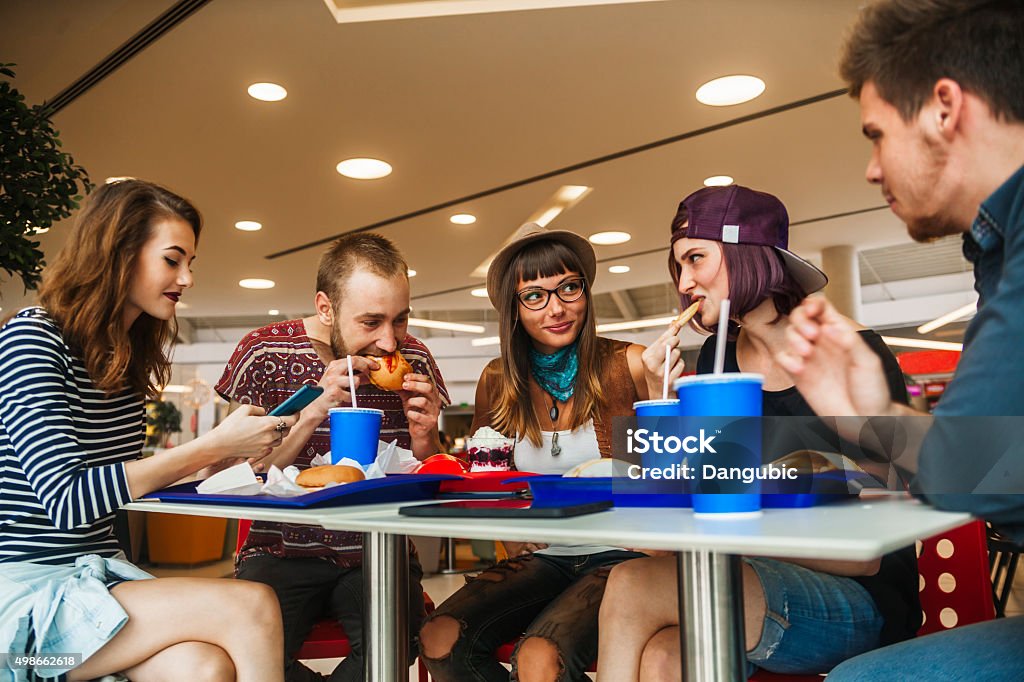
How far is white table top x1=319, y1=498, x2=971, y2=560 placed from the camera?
0.75 metres

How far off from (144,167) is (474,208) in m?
2.53

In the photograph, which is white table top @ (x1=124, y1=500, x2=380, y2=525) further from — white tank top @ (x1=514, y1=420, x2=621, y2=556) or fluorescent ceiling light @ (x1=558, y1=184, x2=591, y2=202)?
fluorescent ceiling light @ (x1=558, y1=184, x2=591, y2=202)

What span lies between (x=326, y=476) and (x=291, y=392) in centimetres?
96

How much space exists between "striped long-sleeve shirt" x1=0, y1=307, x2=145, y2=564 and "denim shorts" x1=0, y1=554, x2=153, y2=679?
0.12 meters

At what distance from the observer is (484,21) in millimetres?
3678

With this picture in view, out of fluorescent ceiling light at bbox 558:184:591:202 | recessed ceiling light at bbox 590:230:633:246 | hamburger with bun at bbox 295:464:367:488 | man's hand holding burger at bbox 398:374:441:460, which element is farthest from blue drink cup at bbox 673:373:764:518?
recessed ceiling light at bbox 590:230:633:246

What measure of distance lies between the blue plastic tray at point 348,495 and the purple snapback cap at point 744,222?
92 centimetres

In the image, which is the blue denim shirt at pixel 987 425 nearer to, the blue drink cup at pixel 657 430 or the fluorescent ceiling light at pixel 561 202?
the blue drink cup at pixel 657 430

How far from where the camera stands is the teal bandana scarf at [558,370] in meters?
2.32

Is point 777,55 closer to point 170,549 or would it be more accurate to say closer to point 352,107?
point 352,107

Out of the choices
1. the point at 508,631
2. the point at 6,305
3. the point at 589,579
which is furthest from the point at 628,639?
the point at 6,305

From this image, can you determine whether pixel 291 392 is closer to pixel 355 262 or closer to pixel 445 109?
pixel 355 262

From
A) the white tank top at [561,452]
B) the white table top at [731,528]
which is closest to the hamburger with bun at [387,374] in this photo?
the white tank top at [561,452]

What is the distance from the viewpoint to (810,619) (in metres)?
1.29
